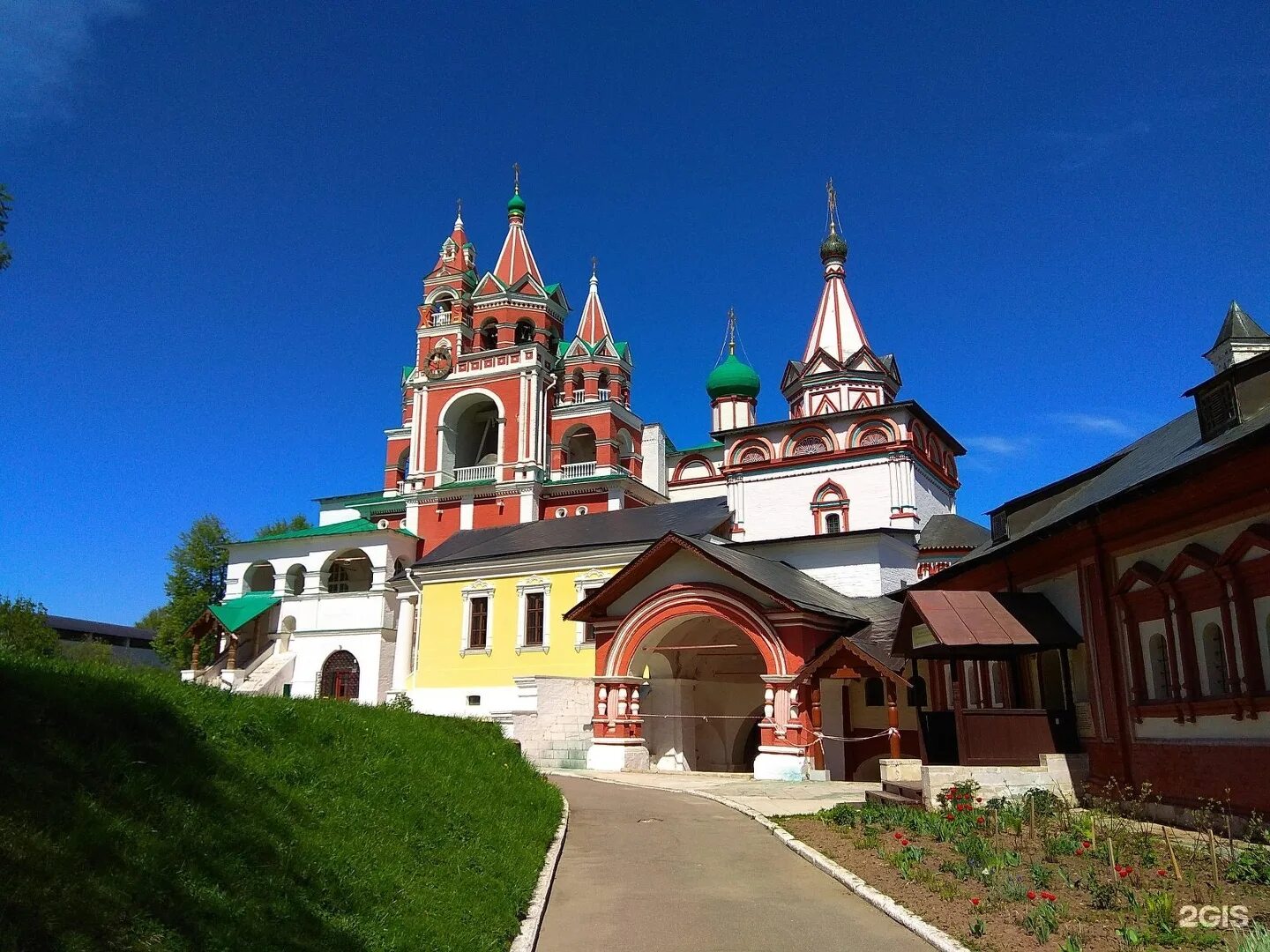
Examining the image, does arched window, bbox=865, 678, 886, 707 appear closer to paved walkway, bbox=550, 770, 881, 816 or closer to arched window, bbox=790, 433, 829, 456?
paved walkway, bbox=550, 770, 881, 816

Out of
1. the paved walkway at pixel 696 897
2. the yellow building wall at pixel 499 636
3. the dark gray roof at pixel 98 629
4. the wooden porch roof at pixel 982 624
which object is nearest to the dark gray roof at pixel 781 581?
the wooden porch roof at pixel 982 624

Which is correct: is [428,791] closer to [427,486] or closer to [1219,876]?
[1219,876]

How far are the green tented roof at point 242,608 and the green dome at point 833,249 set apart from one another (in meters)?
27.4

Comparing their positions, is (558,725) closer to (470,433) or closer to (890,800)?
(890,800)

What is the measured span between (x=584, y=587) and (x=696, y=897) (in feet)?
72.0

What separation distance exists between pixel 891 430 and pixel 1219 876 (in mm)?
29237

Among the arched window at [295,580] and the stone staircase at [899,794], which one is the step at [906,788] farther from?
the arched window at [295,580]

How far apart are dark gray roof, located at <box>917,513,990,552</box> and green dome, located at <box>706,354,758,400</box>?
42.3ft

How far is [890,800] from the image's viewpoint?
13.4 metres

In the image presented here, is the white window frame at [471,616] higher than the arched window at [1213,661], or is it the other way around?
the white window frame at [471,616]

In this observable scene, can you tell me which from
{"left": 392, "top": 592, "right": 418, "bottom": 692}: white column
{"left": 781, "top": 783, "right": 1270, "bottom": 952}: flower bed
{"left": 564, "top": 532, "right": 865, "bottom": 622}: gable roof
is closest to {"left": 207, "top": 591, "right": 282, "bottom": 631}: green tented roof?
{"left": 392, "top": 592, "right": 418, "bottom": 692}: white column

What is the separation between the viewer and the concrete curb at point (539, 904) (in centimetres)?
686

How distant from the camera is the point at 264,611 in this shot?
40844 millimetres

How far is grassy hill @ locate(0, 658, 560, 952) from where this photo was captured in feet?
15.4
